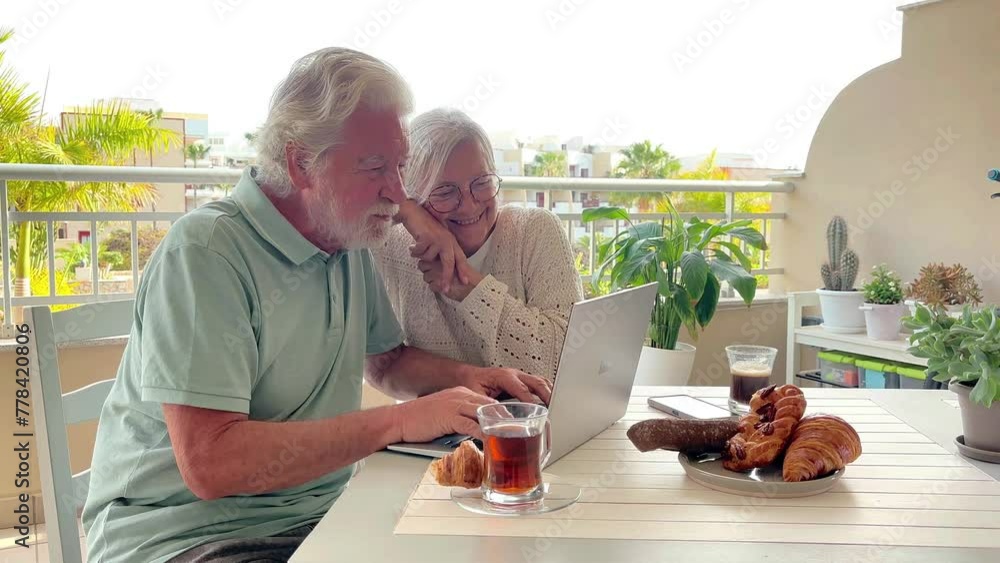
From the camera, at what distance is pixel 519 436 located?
99 cm

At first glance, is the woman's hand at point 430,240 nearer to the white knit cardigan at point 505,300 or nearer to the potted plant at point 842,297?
the white knit cardigan at point 505,300

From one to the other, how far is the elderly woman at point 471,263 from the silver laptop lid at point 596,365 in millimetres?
273

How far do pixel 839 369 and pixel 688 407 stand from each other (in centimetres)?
226

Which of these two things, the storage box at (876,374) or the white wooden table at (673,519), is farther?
the storage box at (876,374)

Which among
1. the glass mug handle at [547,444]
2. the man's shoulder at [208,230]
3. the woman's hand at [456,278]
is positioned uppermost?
the man's shoulder at [208,230]

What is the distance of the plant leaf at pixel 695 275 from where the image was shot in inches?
128

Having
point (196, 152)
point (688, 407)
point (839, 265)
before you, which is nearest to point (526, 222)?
point (688, 407)

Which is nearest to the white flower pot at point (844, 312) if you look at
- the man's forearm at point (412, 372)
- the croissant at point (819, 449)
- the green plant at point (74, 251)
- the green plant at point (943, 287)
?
the green plant at point (943, 287)

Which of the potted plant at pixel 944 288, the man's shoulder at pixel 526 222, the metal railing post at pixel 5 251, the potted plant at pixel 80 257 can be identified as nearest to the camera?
the man's shoulder at pixel 526 222

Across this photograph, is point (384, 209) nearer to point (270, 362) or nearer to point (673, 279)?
point (270, 362)

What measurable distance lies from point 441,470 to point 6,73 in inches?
298

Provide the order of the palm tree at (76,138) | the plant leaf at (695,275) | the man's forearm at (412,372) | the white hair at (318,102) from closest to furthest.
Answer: the white hair at (318,102) < the man's forearm at (412,372) < the plant leaf at (695,275) < the palm tree at (76,138)

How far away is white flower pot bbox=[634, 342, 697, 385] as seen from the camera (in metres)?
3.32

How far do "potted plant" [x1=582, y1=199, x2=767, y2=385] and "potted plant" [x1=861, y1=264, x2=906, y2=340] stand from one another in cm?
47
